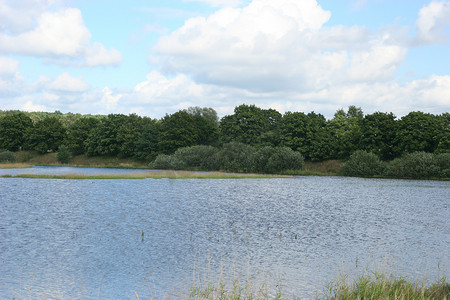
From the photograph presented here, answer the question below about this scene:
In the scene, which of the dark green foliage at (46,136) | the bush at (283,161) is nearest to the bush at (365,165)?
the bush at (283,161)

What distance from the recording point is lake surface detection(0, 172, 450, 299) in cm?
1955

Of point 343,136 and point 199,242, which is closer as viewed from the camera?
point 199,242

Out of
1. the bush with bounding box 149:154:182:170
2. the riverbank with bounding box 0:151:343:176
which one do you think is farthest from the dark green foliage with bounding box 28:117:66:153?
the bush with bounding box 149:154:182:170

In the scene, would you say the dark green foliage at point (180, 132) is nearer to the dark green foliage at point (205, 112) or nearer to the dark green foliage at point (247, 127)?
the dark green foliage at point (247, 127)

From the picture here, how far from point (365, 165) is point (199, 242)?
3022 inches

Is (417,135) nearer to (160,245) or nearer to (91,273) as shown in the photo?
(160,245)

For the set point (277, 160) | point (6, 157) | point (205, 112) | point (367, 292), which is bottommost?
point (367, 292)

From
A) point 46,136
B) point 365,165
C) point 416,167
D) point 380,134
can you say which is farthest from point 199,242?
point 46,136

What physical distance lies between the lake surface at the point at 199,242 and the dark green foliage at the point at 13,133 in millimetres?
108831

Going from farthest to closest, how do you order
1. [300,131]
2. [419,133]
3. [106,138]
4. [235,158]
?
1. [106,138]
2. [300,131]
3. [235,158]
4. [419,133]

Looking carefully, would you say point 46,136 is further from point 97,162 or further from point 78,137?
point 97,162

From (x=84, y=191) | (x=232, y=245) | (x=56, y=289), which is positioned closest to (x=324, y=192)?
(x=84, y=191)

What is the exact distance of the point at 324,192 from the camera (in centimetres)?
6456

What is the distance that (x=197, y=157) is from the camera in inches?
4414
